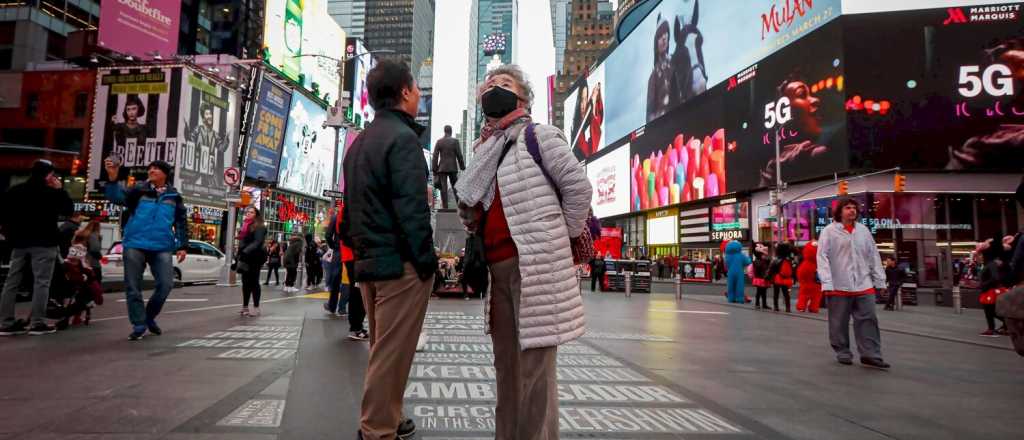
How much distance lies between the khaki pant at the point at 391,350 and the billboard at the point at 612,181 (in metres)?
53.2

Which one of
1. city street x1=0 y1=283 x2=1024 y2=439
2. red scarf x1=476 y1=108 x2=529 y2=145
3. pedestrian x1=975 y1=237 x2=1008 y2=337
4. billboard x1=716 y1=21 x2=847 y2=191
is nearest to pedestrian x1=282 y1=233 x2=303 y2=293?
city street x1=0 y1=283 x2=1024 y2=439

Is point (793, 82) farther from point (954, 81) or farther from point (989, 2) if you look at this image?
point (989, 2)

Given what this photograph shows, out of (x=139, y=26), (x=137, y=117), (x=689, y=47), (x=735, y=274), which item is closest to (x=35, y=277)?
(x=735, y=274)

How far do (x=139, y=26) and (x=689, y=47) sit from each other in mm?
39753

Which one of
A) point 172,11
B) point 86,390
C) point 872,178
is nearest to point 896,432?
point 86,390

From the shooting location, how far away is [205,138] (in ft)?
→ 124

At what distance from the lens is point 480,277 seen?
7.91 ft

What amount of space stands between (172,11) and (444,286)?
105 ft

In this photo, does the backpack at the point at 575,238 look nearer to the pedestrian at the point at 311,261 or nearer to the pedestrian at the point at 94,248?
the pedestrian at the point at 94,248

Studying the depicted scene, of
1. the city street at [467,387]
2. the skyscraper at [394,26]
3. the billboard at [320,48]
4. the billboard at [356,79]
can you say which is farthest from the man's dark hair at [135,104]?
the skyscraper at [394,26]

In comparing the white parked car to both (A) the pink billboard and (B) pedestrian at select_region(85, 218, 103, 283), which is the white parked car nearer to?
(B) pedestrian at select_region(85, 218, 103, 283)

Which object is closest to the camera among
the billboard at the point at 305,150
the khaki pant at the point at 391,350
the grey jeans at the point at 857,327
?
the khaki pant at the point at 391,350

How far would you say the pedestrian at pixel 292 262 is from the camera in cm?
1532

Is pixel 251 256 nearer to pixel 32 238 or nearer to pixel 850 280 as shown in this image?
pixel 32 238
